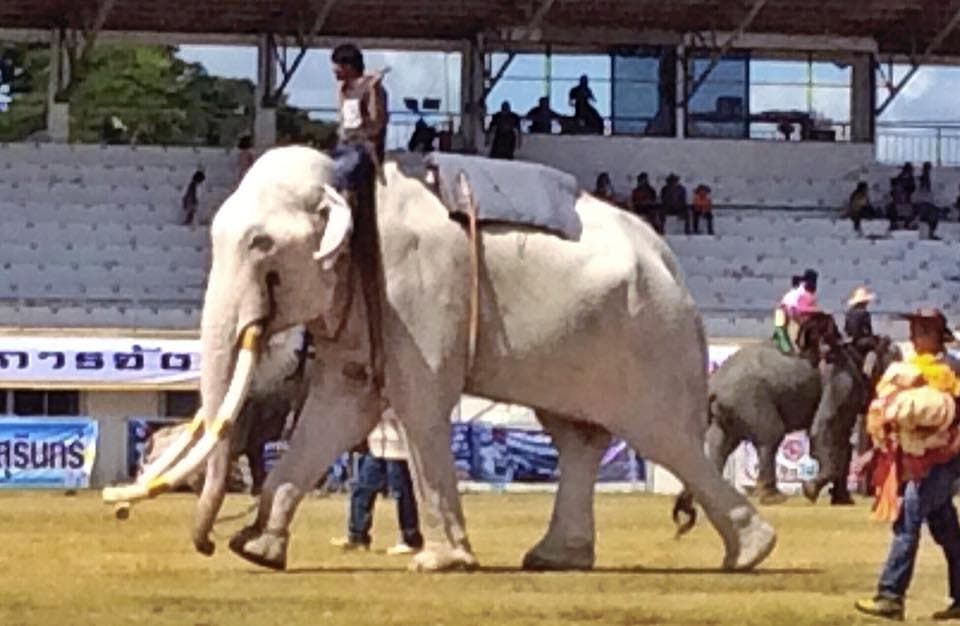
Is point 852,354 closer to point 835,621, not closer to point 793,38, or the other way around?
point 835,621

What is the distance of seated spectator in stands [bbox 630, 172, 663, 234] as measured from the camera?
153ft

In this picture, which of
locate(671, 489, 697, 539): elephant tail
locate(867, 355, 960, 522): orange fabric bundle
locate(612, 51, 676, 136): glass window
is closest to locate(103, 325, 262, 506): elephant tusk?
locate(867, 355, 960, 522): orange fabric bundle

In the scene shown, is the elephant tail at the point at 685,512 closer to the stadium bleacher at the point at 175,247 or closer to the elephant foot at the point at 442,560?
the elephant foot at the point at 442,560

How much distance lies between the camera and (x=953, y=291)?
151 feet

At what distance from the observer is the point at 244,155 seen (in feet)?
155

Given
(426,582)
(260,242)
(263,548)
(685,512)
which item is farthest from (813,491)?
(426,582)

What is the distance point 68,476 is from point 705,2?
19.2 m

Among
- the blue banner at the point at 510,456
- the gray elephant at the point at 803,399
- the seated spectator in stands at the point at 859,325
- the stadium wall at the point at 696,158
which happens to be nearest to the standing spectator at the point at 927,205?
the stadium wall at the point at 696,158

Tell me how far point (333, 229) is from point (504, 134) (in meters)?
32.9

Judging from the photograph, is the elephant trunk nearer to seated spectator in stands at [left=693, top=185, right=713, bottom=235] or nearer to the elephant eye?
the elephant eye

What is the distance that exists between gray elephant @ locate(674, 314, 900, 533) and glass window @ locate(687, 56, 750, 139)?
22.1 m

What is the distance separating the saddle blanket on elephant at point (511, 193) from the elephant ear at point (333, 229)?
2.61 feet

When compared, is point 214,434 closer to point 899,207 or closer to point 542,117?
point 899,207

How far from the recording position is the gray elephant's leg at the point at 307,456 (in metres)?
16.4
